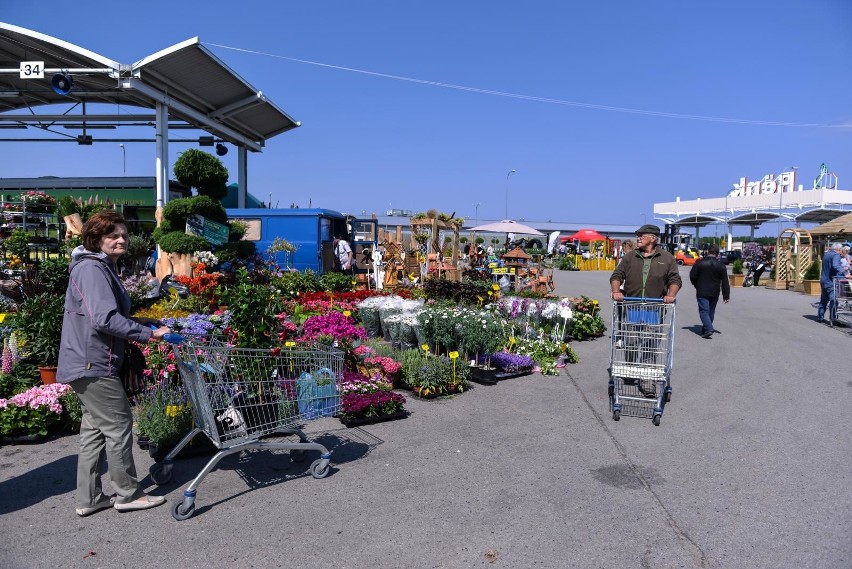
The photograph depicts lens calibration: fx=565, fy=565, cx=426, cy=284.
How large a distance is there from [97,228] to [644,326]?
19.0 feet

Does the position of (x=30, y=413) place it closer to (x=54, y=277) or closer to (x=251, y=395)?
(x=251, y=395)

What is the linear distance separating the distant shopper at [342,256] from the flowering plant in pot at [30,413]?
13992 millimetres

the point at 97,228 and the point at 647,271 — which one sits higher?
the point at 97,228

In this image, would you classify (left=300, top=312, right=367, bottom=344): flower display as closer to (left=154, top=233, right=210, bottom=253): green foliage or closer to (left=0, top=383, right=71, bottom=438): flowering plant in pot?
(left=0, top=383, right=71, bottom=438): flowering plant in pot

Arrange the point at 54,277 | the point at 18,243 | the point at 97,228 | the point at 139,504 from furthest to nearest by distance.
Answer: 1. the point at 18,243
2. the point at 54,277
3. the point at 139,504
4. the point at 97,228

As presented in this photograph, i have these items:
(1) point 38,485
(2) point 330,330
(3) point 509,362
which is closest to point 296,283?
(2) point 330,330

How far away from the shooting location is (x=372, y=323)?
32.6 feet

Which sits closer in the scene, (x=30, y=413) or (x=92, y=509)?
(x=92, y=509)

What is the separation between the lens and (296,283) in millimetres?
14109

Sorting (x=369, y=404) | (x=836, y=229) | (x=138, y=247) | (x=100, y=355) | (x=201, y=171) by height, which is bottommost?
(x=369, y=404)

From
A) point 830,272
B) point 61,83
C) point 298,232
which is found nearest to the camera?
point 830,272

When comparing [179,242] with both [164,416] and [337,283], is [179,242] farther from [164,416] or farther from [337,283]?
[164,416]

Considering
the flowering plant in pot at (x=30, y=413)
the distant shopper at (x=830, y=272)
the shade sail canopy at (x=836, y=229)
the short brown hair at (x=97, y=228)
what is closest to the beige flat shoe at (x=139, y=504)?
the short brown hair at (x=97, y=228)

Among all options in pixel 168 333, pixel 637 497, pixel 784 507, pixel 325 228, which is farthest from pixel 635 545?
pixel 325 228
